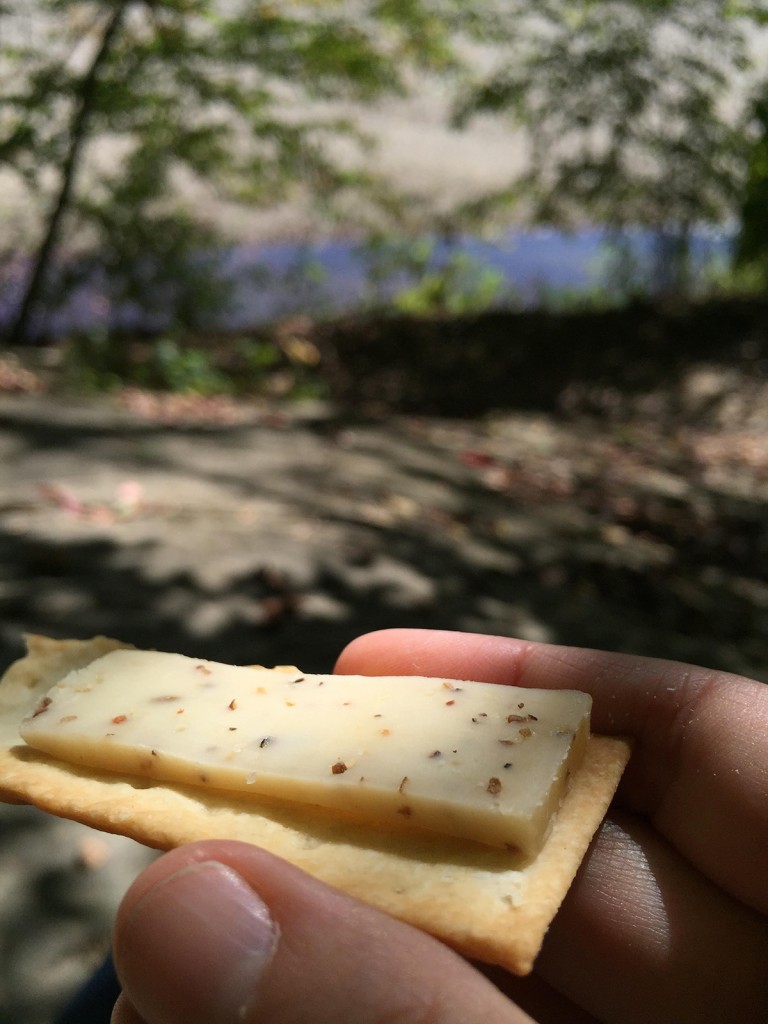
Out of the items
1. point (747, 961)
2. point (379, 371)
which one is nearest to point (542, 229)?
point (379, 371)

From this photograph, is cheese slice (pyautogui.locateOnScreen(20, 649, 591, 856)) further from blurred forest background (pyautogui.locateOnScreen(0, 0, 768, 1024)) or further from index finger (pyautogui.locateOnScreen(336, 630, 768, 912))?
blurred forest background (pyautogui.locateOnScreen(0, 0, 768, 1024))

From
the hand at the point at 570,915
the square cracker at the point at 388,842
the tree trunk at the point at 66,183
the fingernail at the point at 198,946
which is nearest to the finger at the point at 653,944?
the hand at the point at 570,915

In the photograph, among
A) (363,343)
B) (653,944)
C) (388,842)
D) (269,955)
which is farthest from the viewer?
(363,343)

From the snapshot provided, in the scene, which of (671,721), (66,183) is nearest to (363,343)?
(66,183)

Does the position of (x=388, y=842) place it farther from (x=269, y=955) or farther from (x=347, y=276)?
(x=347, y=276)

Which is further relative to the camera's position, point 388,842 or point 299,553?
point 299,553
